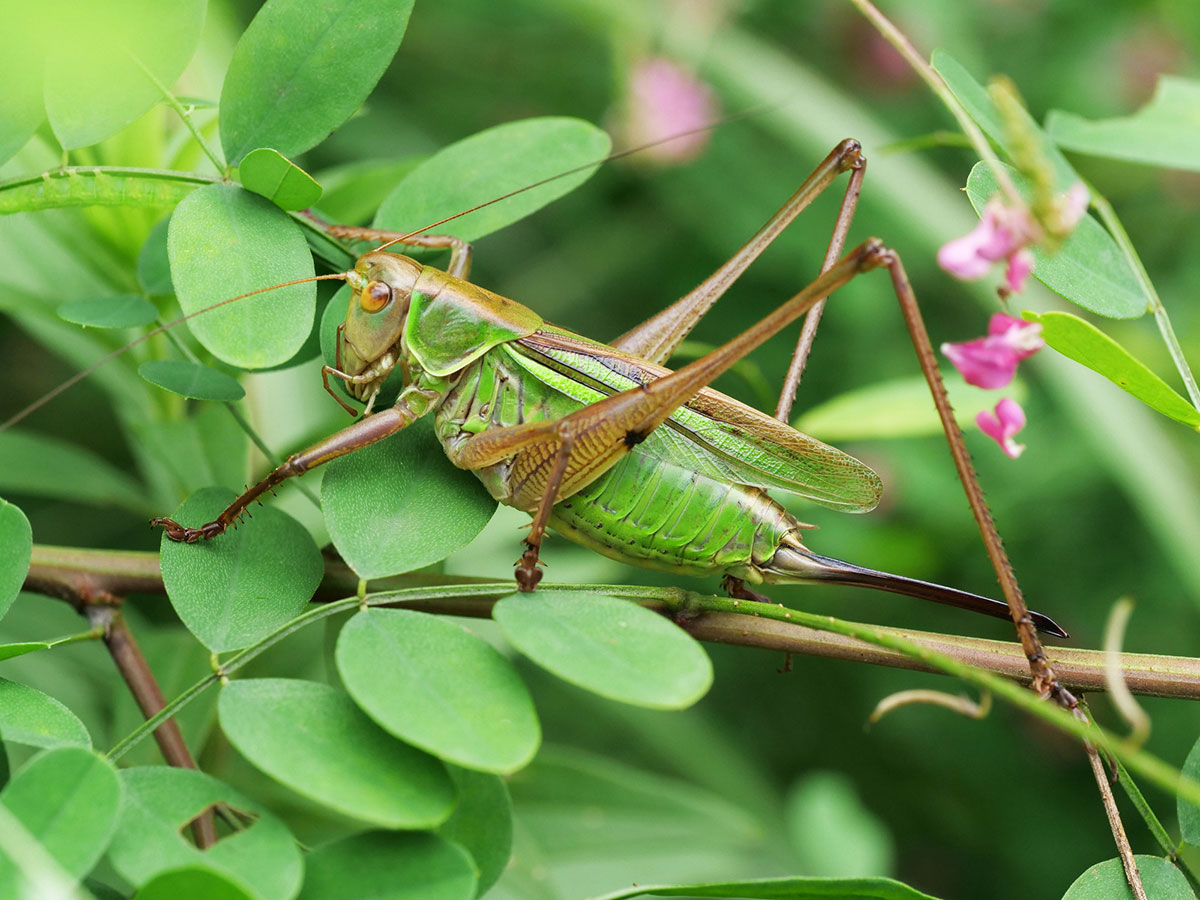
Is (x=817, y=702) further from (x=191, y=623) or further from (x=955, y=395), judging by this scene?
(x=191, y=623)

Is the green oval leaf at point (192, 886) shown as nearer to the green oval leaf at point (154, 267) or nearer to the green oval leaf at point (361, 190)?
the green oval leaf at point (154, 267)

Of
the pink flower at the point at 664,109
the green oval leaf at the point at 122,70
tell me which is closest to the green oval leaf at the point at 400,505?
the green oval leaf at the point at 122,70

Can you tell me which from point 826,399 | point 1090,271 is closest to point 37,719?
point 1090,271

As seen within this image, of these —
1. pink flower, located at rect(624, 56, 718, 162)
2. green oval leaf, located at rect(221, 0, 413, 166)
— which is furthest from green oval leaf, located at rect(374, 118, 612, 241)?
pink flower, located at rect(624, 56, 718, 162)

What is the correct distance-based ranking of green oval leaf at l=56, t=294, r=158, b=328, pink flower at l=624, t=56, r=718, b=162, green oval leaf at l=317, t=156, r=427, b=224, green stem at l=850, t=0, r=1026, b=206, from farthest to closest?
pink flower at l=624, t=56, r=718, b=162 < green oval leaf at l=317, t=156, r=427, b=224 < green oval leaf at l=56, t=294, r=158, b=328 < green stem at l=850, t=0, r=1026, b=206

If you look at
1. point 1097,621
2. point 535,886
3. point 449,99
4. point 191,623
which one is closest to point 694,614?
point 191,623

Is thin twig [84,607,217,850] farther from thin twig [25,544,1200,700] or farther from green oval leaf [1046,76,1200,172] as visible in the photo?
green oval leaf [1046,76,1200,172]

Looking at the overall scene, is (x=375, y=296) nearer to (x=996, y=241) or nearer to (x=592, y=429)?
(x=592, y=429)
